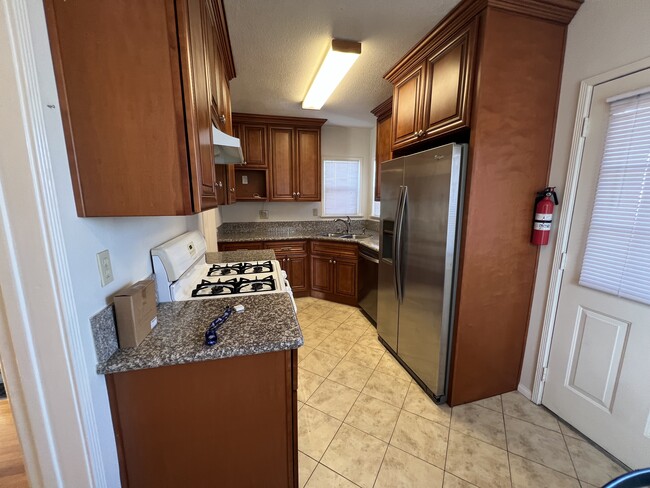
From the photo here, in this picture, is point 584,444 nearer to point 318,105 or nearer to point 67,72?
point 67,72

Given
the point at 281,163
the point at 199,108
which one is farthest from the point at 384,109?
the point at 199,108

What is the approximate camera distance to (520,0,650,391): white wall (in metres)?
1.31

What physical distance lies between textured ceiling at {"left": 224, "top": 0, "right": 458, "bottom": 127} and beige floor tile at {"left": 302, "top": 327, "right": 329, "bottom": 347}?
8.18 ft

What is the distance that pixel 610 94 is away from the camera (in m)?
1.41

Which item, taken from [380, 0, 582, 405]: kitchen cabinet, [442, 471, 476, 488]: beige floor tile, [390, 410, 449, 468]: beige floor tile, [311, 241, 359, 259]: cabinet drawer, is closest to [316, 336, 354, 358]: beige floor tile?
[390, 410, 449, 468]: beige floor tile

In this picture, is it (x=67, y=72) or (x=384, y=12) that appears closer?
(x=67, y=72)

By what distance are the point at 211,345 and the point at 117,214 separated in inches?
21.4

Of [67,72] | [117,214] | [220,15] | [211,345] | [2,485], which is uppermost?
[220,15]

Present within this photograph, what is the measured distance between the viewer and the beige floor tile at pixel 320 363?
2.24 m

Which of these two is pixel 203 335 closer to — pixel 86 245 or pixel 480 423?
pixel 86 245

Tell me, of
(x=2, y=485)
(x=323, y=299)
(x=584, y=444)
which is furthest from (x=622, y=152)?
(x=2, y=485)

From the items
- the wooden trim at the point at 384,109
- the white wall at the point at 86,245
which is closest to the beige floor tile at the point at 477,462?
the white wall at the point at 86,245

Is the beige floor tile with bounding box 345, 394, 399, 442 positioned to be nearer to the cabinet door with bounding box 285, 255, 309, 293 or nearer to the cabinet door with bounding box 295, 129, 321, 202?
the cabinet door with bounding box 285, 255, 309, 293

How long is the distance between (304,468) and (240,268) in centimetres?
127
